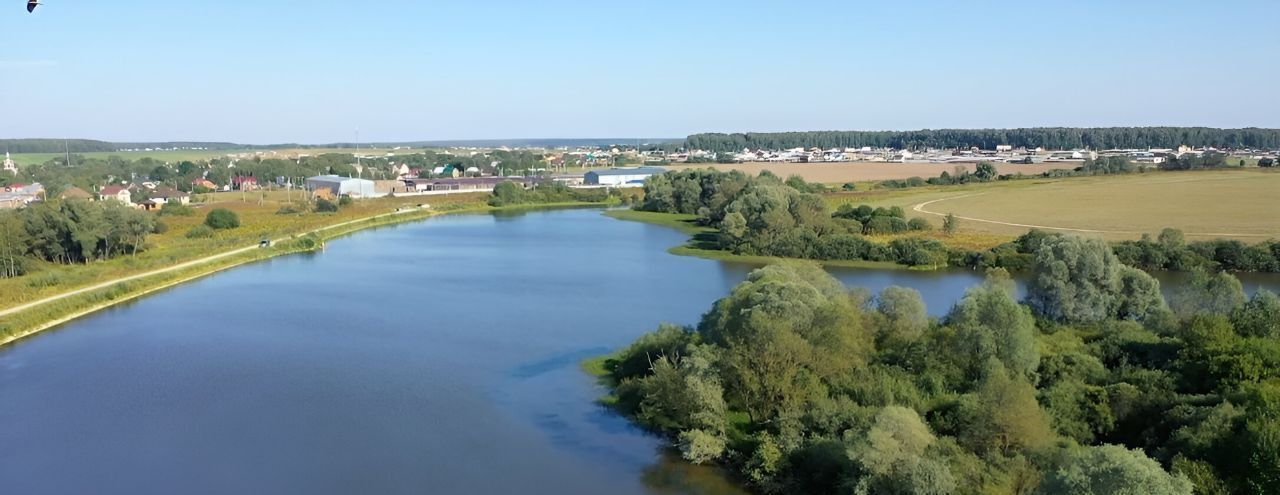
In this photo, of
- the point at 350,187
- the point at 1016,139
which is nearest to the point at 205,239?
the point at 350,187

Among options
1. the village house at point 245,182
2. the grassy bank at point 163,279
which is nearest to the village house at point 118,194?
the village house at point 245,182

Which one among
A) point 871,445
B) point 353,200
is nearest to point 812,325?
point 871,445

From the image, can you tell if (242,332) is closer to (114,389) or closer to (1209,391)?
(114,389)

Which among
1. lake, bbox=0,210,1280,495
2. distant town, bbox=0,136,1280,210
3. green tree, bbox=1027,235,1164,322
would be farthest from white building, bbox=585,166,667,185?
green tree, bbox=1027,235,1164,322

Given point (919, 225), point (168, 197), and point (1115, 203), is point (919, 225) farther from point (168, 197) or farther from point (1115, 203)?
point (168, 197)

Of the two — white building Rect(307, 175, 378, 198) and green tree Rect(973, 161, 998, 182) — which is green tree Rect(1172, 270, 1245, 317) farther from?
white building Rect(307, 175, 378, 198)

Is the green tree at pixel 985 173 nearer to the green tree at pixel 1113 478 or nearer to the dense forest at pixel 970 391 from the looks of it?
the dense forest at pixel 970 391
